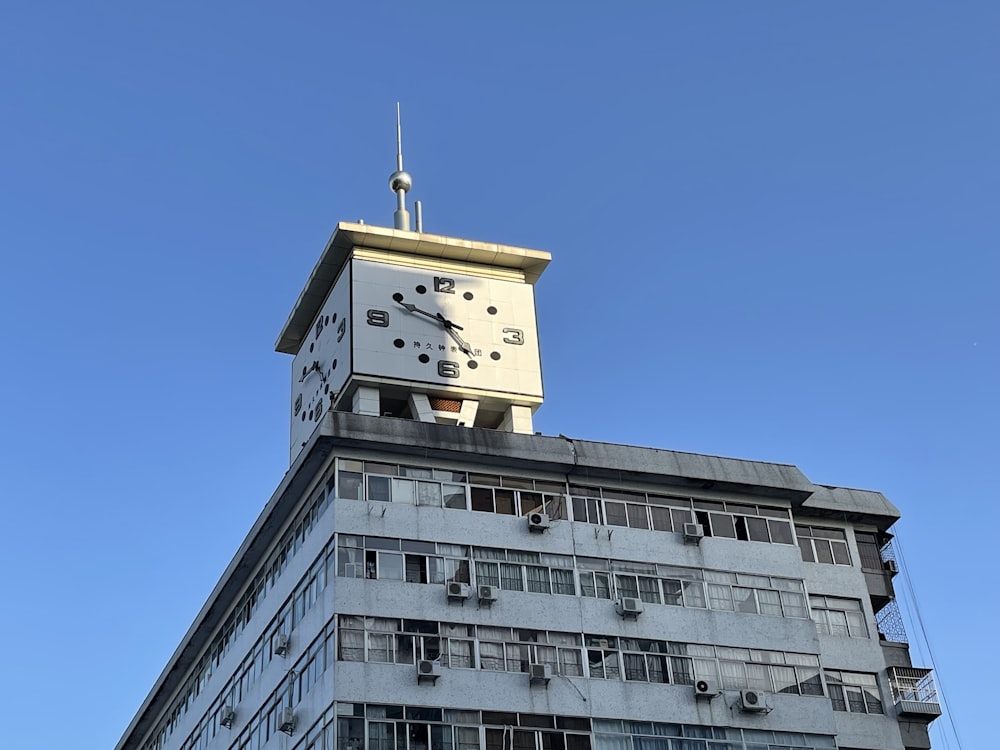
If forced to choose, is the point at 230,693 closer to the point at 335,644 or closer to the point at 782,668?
the point at 335,644

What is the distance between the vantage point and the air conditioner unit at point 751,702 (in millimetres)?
41719

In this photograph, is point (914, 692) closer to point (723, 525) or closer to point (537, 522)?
point (723, 525)

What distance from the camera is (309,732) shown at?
129ft

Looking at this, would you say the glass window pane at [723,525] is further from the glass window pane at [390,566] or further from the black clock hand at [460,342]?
the glass window pane at [390,566]

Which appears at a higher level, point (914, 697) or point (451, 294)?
point (451, 294)

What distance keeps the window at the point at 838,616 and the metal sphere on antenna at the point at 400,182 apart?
1984 centimetres

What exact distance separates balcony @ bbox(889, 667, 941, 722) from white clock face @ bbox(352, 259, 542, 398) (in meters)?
13.8

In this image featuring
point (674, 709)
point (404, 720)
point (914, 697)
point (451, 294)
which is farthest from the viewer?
point (451, 294)

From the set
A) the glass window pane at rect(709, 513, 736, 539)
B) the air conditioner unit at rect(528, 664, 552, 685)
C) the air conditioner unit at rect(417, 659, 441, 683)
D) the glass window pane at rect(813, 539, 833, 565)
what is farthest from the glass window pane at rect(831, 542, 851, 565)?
the air conditioner unit at rect(417, 659, 441, 683)

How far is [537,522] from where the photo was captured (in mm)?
43031

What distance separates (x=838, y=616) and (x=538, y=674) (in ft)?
37.1

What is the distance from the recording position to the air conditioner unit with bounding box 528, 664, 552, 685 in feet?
132

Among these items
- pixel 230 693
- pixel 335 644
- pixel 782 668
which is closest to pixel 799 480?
pixel 782 668

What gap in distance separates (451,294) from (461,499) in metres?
8.77
